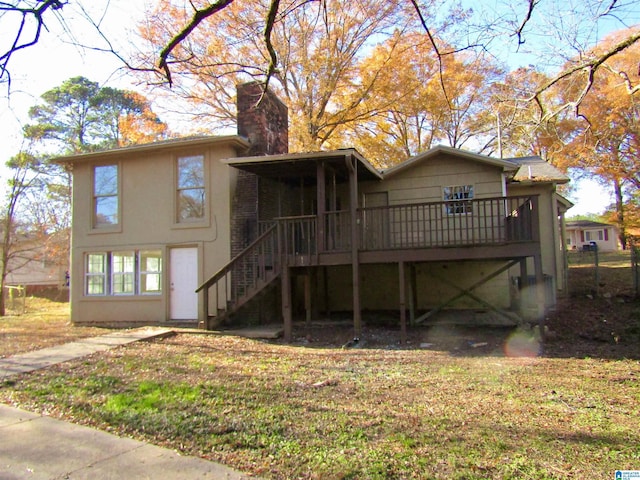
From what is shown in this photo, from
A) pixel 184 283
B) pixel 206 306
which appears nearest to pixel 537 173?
pixel 206 306

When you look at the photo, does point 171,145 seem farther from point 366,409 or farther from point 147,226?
point 366,409

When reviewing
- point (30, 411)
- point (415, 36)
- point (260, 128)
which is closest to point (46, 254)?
point (260, 128)

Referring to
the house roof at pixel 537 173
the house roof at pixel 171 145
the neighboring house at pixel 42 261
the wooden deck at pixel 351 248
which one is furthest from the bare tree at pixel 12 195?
the house roof at pixel 537 173

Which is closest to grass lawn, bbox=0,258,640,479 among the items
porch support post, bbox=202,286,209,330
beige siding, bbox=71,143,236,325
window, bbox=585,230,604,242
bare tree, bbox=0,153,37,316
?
porch support post, bbox=202,286,209,330

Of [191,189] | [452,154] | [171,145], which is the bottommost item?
[191,189]

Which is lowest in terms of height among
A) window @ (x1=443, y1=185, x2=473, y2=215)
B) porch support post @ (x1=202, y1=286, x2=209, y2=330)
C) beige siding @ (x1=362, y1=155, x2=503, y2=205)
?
porch support post @ (x1=202, y1=286, x2=209, y2=330)

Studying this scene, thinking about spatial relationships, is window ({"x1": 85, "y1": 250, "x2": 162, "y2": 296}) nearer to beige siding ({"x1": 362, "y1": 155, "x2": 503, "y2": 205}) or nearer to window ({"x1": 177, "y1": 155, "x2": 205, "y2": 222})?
window ({"x1": 177, "y1": 155, "x2": 205, "y2": 222})

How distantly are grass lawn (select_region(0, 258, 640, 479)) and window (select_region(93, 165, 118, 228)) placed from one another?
5.98 m

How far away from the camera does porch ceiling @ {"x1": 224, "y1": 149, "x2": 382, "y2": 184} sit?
9914 mm

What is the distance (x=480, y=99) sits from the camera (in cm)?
2503

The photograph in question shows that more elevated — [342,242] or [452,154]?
[452,154]

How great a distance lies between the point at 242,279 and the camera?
11.6m

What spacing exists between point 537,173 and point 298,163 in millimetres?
8569

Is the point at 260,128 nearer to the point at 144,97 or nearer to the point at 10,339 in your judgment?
the point at 10,339
